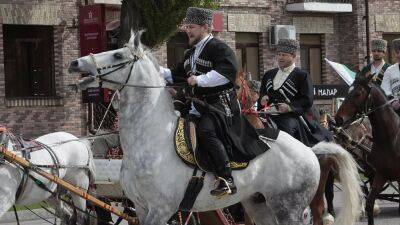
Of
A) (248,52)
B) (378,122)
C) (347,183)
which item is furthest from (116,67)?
(248,52)

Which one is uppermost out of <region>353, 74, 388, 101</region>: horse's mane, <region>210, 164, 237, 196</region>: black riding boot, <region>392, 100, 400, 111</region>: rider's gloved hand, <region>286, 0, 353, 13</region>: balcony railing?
<region>286, 0, 353, 13</region>: balcony railing

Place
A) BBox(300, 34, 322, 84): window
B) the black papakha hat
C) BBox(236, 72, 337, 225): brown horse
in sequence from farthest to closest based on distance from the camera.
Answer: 1. BBox(300, 34, 322, 84): window
2. BBox(236, 72, 337, 225): brown horse
3. the black papakha hat

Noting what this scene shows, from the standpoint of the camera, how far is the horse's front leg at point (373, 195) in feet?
41.2

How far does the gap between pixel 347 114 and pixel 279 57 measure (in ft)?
6.77

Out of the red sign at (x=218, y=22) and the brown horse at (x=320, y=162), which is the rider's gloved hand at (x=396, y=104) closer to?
the brown horse at (x=320, y=162)

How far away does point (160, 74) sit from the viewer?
29.2 feet

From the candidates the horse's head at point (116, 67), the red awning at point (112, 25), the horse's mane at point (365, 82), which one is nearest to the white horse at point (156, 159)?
the horse's head at point (116, 67)

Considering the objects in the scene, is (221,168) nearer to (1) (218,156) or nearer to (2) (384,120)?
(1) (218,156)

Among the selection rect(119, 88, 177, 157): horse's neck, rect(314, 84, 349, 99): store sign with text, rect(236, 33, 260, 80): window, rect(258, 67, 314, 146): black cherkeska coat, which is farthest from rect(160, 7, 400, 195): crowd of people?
rect(314, 84, 349, 99): store sign with text

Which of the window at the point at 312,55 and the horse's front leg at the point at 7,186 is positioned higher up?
the window at the point at 312,55

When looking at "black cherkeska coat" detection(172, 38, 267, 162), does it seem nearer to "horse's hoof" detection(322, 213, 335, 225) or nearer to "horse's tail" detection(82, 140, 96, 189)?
"horse's hoof" detection(322, 213, 335, 225)

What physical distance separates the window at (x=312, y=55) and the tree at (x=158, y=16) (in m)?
9.75

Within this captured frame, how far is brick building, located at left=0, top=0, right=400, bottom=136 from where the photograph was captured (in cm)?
2509

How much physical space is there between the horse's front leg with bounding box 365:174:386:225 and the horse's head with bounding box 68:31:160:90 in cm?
507
